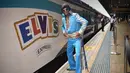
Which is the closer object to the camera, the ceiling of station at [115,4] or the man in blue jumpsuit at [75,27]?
the man in blue jumpsuit at [75,27]

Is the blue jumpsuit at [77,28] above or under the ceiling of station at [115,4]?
under

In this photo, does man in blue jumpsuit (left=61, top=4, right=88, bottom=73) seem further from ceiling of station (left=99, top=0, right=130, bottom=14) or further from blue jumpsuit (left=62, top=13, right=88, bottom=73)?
ceiling of station (left=99, top=0, right=130, bottom=14)

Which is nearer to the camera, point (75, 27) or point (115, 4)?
point (75, 27)

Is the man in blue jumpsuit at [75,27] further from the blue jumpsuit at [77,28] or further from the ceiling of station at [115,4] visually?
the ceiling of station at [115,4]

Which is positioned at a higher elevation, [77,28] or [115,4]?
[115,4]

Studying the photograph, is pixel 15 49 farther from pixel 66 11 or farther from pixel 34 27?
pixel 66 11

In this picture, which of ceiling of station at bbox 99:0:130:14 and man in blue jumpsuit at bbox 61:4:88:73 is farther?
ceiling of station at bbox 99:0:130:14

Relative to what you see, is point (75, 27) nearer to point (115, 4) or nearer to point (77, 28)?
point (77, 28)

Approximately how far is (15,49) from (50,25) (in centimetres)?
210

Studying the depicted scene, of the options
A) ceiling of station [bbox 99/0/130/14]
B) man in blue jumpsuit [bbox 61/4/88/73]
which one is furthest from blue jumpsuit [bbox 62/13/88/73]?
ceiling of station [bbox 99/0/130/14]

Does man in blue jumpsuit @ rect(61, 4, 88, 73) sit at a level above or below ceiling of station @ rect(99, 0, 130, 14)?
below

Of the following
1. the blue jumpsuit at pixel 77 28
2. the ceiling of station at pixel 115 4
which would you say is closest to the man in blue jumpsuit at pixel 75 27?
the blue jumpsuit at pixel 77 28

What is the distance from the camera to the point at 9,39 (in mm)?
4449

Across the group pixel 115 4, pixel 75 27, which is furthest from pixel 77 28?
pixel 115 4
